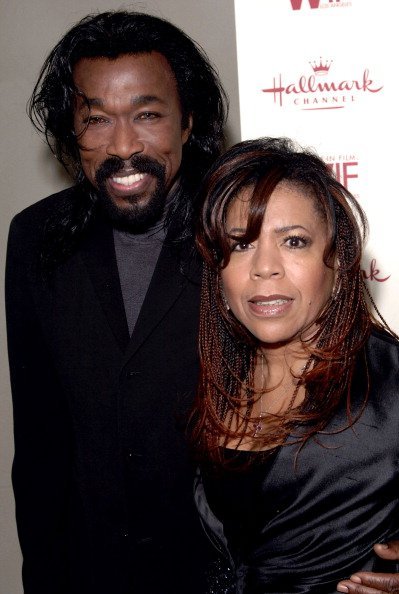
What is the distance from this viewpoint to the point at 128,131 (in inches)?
71.4

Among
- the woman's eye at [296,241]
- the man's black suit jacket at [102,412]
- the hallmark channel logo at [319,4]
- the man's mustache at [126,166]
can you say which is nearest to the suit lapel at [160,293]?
the man's black suit jacket at [102,412]

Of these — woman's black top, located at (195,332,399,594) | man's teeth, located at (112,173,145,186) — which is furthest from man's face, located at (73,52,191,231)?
woman's black top, located at (195,332,399,594)

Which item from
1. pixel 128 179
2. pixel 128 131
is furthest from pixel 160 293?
pixel 128 131

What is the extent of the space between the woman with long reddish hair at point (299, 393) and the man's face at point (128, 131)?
26 centimetres

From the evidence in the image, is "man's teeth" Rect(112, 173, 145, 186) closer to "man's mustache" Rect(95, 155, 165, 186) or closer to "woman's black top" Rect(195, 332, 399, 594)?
"man's mustache" Rect(95, 155, 165, 186)

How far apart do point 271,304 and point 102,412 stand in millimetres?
634

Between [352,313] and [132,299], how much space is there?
0.62 metres

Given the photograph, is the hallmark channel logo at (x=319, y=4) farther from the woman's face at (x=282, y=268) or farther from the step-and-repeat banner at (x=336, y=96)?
the woman's face at (x=282, y=268)

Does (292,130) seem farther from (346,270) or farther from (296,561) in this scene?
(296,561)

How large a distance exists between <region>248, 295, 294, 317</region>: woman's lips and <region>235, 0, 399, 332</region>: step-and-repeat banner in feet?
2.68

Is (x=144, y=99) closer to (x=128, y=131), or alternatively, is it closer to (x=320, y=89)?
(x=128, y=131)

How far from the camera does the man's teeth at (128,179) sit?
185cm

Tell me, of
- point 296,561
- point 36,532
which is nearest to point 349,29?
point 296,561

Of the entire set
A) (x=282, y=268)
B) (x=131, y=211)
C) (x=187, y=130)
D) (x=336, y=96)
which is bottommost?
(x=282, y=268)
